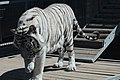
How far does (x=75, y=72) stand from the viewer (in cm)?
624

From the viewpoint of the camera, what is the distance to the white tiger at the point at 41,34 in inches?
195

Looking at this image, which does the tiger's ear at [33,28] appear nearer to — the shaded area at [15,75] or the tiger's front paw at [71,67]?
the shaded area at [15,75]

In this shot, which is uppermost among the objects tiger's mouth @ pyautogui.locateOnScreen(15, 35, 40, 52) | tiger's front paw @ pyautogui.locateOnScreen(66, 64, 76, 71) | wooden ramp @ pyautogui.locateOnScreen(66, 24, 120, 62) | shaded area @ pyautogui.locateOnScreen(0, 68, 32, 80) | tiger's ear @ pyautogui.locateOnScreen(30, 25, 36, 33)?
tiger's ear @ pyautogui.locateOnScreen(30, 25, 36, 33)

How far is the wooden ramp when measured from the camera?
23.9 feet

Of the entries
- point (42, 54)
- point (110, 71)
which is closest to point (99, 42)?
point (110, 71)

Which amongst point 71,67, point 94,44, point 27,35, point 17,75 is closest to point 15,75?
point 17,75

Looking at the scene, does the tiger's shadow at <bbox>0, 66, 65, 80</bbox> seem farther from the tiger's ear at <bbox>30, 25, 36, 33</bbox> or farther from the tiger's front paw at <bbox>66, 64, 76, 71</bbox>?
the tiger's ear at <bbox>30, 25, 36, 33</bbox>

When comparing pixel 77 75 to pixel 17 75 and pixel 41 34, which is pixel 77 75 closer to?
pixel 17 75

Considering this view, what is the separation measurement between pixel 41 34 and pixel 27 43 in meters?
0.30

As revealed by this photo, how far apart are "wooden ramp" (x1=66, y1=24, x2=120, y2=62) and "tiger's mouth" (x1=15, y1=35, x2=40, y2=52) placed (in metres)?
2.28

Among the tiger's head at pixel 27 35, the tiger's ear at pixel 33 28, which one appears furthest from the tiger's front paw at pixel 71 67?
the tiger's ear at pixel 33 28

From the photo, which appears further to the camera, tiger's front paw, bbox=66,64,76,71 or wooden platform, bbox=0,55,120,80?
tiger's front paw, bbox=66,64,76,71

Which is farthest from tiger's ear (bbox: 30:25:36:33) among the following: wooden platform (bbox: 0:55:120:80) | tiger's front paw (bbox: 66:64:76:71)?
tiger's front paw (bbox: 66:64:76:71)

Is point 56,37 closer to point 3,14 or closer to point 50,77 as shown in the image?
point 50,77
